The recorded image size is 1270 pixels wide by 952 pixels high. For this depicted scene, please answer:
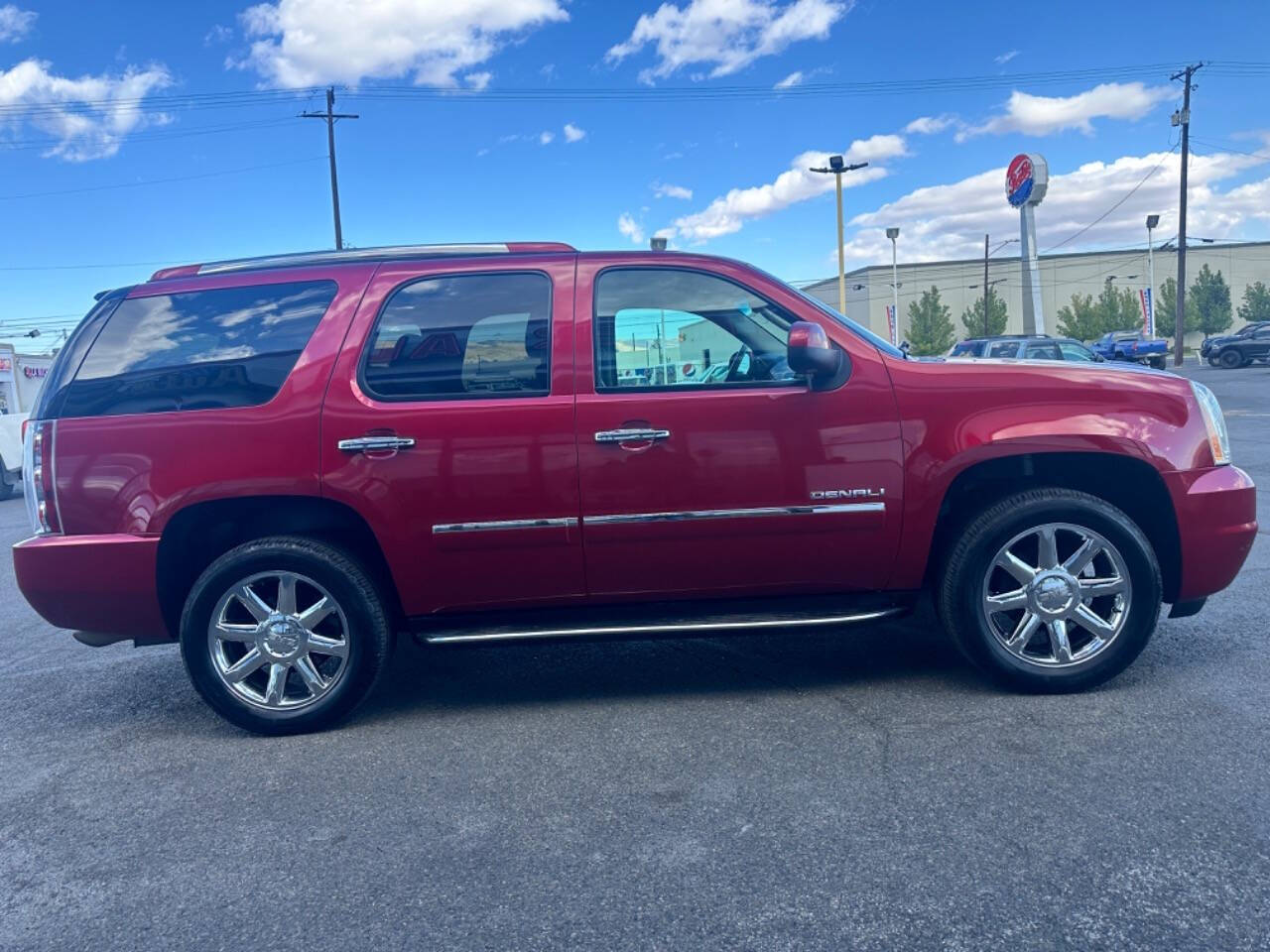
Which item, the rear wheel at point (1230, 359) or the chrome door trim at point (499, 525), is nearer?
the chrome door trim at point (499, 525)

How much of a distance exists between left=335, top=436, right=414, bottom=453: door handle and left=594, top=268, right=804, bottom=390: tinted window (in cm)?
80

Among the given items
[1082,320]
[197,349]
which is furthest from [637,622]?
[1082,320]

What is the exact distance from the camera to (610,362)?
4.05m

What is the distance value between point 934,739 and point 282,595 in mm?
2600

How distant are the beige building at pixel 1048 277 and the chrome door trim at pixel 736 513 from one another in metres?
85.5

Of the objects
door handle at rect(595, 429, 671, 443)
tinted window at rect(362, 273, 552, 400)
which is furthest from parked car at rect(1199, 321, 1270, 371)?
tinted window at rect(362, 273, 552, 400)

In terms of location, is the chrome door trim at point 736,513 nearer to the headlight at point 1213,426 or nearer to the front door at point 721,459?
the front door at point 721,459

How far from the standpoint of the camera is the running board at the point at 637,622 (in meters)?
3.99

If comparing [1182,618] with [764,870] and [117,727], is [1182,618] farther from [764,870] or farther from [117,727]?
[117,727]

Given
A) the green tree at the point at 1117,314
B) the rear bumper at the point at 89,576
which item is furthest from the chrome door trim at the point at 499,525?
the green tree at the point at 1117,314

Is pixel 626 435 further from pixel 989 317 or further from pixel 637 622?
pixel 989 317

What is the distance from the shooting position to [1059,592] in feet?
13.3

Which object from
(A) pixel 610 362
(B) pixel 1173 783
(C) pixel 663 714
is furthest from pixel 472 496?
(B) pixel 1173 783

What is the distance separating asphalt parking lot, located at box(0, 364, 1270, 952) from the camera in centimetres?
259
